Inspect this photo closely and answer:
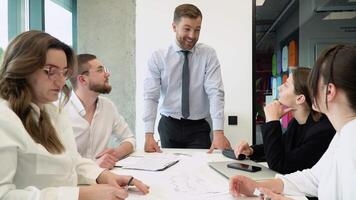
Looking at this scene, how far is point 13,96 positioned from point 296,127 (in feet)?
4.20

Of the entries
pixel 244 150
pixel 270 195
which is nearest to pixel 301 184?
pixel 270 195

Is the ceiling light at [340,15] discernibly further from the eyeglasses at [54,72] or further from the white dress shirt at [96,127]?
the eyeglasses at [54,72]

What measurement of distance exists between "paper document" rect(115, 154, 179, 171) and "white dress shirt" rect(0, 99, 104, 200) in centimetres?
46

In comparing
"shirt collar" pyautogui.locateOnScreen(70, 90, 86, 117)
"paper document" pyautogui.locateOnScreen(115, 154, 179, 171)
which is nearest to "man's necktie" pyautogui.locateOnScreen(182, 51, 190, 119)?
"paper document" pyautogui.locateOnScreen(115, 154, 179, 171)

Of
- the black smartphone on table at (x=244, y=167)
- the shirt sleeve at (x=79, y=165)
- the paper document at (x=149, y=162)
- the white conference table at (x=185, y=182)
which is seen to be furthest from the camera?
the paper document at (x=149, y=162)

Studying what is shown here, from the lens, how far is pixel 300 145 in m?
1.56

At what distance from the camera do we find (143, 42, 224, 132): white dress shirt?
96.3 inches

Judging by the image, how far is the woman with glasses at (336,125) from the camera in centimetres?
93

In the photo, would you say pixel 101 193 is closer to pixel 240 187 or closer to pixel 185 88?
pixel 240 187

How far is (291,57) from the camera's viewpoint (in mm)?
3316

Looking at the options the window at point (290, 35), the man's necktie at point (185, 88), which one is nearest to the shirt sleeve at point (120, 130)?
the man's necktie at point (185, 88)

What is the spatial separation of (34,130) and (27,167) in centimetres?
12

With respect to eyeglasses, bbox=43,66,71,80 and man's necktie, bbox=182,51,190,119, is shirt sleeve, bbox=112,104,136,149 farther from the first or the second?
eyeglasses, bbox=43,66,71,80

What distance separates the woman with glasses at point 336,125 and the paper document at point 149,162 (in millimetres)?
518
